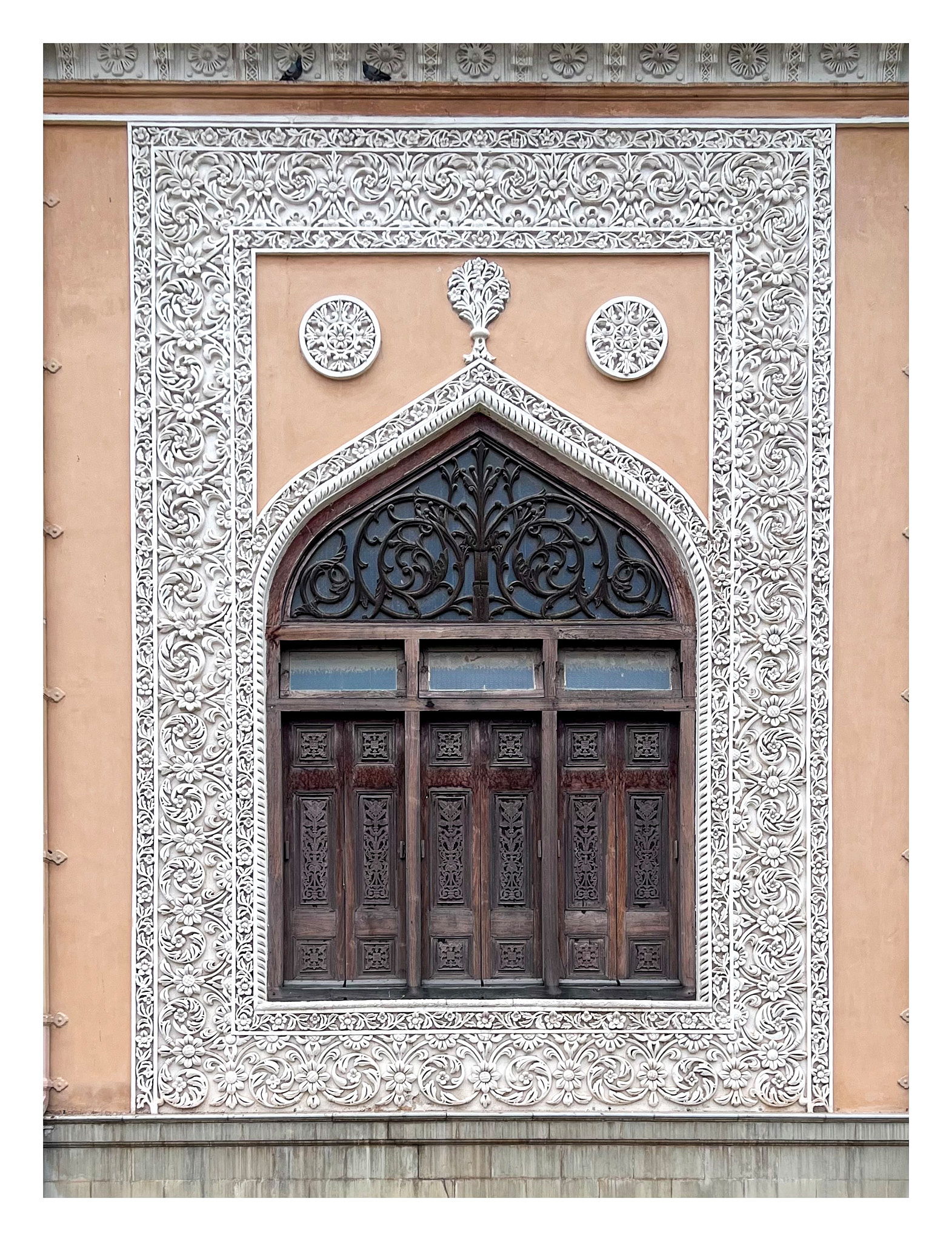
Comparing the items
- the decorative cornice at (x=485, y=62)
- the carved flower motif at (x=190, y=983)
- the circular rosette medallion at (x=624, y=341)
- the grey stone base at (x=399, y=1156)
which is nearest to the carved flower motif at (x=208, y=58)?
the decorative cornice at (x=485, y=62)

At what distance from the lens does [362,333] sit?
13.4 feet

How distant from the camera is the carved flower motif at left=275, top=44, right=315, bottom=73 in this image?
13.1ft

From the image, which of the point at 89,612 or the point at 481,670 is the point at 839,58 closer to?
the point at 481,670

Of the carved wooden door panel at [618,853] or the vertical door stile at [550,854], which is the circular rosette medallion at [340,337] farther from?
the carved wooden door panel at [618,853]

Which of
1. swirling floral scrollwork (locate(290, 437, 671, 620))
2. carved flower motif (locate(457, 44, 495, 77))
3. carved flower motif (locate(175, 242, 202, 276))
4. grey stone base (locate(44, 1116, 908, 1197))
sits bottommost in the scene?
grey stone base (locate(44, 1116, 908, 1197))

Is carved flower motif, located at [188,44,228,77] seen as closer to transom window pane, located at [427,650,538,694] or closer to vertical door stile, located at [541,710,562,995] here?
transom window pane, located at [427,650,538,694]

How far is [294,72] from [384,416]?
1336 millimetres

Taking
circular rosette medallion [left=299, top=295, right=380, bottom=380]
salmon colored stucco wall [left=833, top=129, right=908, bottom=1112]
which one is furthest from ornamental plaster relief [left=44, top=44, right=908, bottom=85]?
circular rosette medallion [left=299, top=295, right=380, bottom=380]

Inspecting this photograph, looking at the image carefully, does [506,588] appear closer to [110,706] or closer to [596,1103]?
[110,706]

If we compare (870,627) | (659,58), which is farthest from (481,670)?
(659,58)

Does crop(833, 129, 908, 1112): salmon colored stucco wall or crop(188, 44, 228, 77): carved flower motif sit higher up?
crop(188, 44, 228, 77): carved flower motif

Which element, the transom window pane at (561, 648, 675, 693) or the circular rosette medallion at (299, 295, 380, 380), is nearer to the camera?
the circular rosette medallion at (299, 295, 380, 380)

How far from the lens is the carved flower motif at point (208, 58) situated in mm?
4016

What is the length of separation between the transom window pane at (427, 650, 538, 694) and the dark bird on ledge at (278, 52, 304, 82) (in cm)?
226
